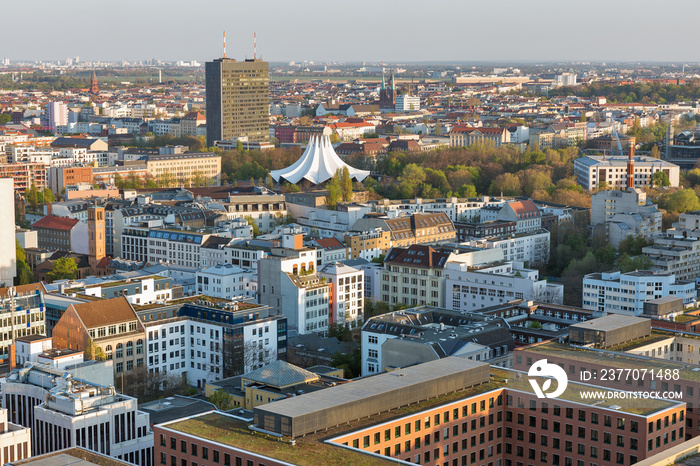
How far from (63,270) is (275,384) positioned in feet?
70.7

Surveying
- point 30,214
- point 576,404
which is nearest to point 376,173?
point 30,214

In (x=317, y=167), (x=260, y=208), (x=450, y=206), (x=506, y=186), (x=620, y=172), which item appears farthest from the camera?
(x=620, y=172)

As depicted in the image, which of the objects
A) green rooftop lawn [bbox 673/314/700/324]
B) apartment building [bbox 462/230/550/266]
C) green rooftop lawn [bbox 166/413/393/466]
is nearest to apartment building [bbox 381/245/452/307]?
apartment building [bbox 462/230/550/266]

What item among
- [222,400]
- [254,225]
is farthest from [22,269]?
[222,400]

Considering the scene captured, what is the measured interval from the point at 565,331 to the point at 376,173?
4618cm

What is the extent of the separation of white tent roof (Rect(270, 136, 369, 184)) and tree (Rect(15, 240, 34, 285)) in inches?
832

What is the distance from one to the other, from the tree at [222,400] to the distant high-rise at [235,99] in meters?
66.4

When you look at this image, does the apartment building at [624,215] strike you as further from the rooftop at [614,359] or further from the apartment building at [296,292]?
the rooftop at [614,359]

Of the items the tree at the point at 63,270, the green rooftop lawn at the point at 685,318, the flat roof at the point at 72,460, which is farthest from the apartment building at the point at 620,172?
the flat roof at the point at 72,460

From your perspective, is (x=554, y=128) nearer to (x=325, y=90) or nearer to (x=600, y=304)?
(x=600, y=304)

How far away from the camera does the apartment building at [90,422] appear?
916 inches

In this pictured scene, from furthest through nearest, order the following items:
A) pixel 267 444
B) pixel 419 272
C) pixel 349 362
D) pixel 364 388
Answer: pixel 419 272 < pixel 349 362 < pixel 364 388 < pixel 267 444

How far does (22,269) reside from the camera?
45.6 meters

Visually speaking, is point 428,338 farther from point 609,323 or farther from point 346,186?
point 346,186
